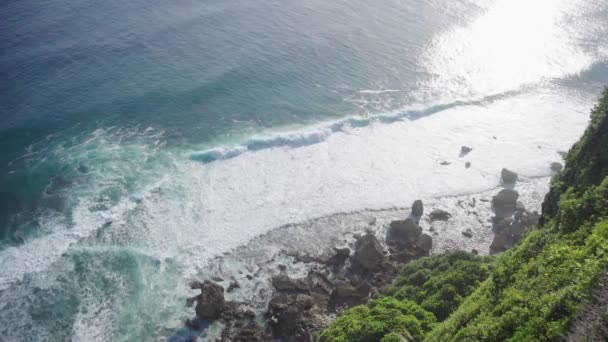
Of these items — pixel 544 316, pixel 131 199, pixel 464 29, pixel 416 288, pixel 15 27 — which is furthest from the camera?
pixel 464 29

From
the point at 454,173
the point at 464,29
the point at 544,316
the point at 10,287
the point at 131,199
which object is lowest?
the point at 10,287

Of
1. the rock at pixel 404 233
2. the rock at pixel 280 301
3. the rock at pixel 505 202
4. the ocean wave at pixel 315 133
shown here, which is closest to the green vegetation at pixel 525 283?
the rock at pixel 280 301

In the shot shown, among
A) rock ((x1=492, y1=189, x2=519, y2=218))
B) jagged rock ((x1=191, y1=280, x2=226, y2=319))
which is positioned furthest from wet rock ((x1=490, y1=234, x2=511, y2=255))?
jagged rock ((x1=191, y1=280, x2=226, y2=319))

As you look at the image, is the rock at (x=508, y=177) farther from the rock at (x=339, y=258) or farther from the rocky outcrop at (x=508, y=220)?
the rock at (x=339, y=258)

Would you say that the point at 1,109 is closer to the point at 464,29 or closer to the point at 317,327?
the point at 317,327

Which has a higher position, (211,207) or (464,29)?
(464,29)

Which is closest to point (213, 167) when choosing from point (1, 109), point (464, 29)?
point (1, 109)
